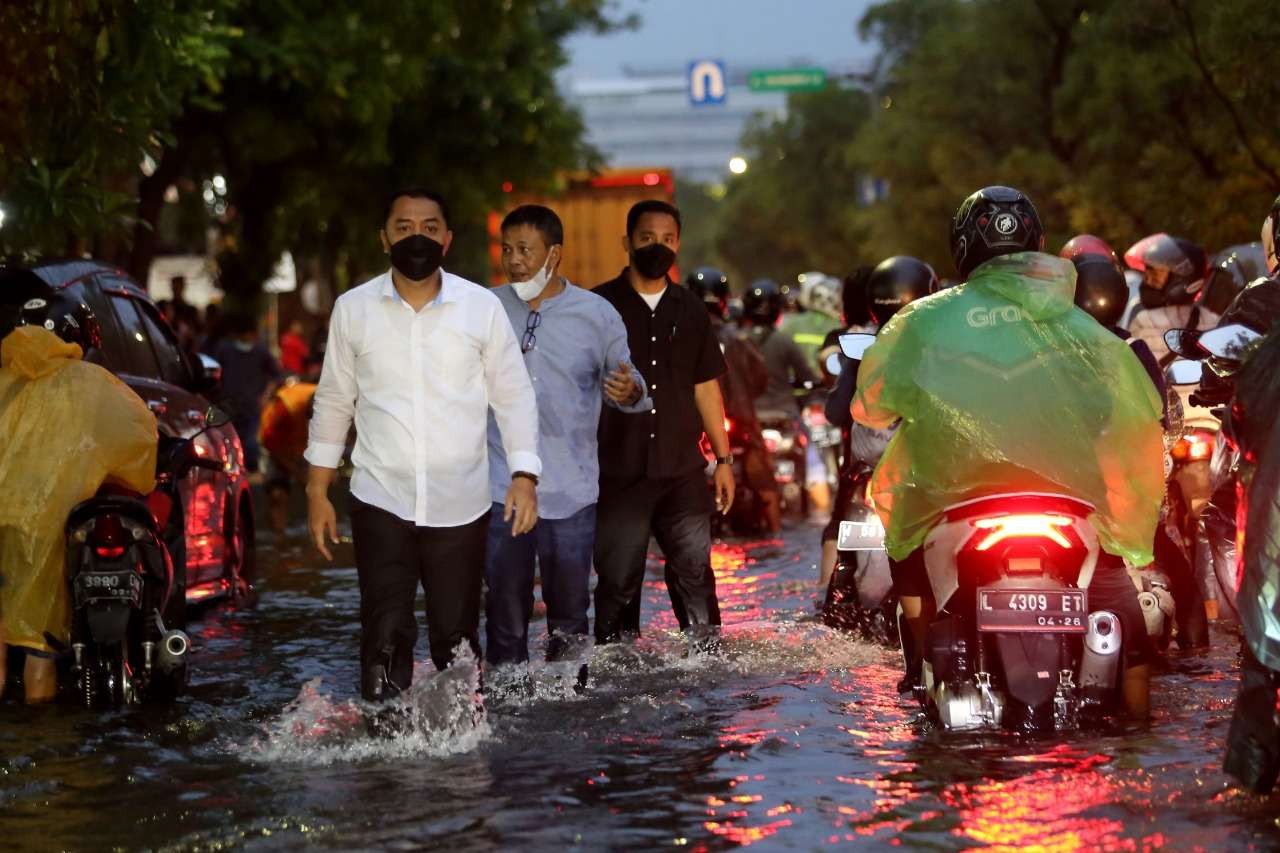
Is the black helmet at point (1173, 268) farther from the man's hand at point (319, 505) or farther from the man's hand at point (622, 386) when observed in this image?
the man's hand at point (319, 505)

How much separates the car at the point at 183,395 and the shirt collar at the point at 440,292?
2.68m

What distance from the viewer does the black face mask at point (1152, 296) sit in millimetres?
13734

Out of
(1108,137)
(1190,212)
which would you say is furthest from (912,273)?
(1108,137)

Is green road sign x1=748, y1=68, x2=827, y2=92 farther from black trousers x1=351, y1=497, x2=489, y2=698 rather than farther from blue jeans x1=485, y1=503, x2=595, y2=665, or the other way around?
black trousers x1=351, y1=497, x2=489, y2=698

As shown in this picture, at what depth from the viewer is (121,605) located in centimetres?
956

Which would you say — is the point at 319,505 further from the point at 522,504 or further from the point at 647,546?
the point at 647,546

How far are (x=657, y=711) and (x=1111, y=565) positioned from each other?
1.79 meters

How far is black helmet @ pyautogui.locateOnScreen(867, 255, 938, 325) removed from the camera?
11.1 metres

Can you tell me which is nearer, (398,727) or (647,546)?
(398,727)

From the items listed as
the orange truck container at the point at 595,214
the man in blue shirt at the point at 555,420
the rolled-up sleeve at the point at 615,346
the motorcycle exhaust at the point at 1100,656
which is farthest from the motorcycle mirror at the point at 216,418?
the orange truck container at the point at 595,214

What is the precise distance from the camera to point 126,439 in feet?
32.0

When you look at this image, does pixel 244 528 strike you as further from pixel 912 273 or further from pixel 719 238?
pixel 719 238

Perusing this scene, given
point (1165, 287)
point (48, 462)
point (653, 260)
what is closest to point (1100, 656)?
point (653, 260)

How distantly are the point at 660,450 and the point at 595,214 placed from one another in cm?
2404
